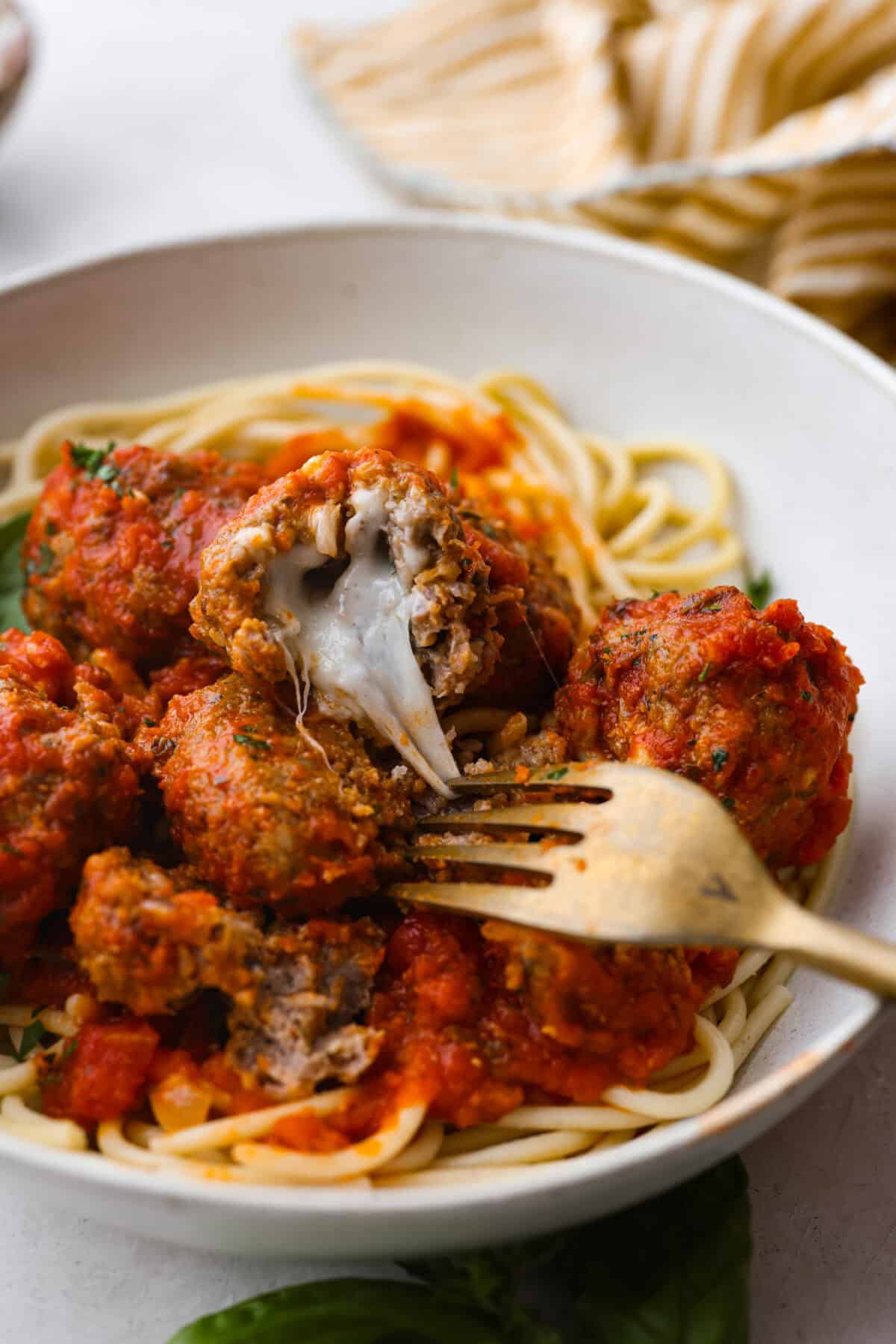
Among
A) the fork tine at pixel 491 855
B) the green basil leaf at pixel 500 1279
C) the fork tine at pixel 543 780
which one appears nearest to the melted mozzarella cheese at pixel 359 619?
the fork tine at pixel 543 780

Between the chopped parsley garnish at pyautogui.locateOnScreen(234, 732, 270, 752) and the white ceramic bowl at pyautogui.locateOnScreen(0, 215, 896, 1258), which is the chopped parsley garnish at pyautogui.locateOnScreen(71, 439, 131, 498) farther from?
the chopped parsley garnish at pyautogui.locateOnScreen(234, 732, 270, 752)

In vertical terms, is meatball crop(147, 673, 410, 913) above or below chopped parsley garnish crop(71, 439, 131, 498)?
below

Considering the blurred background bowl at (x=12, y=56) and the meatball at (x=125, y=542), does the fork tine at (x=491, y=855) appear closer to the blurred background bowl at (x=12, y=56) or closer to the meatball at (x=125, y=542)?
the meatball at (x=125, y=542)

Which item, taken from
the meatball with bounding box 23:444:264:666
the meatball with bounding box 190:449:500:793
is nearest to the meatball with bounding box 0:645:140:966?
the meatball with bounding box 190:449:500:793

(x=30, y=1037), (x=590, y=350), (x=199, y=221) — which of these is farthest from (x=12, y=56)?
(x=30, y=1037)

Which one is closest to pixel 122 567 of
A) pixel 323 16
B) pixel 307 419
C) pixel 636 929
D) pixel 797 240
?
pixel 307 419

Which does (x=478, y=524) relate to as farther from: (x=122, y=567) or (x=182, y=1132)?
(x=182, y=1132)

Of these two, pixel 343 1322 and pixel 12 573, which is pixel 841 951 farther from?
pixel 12 573
